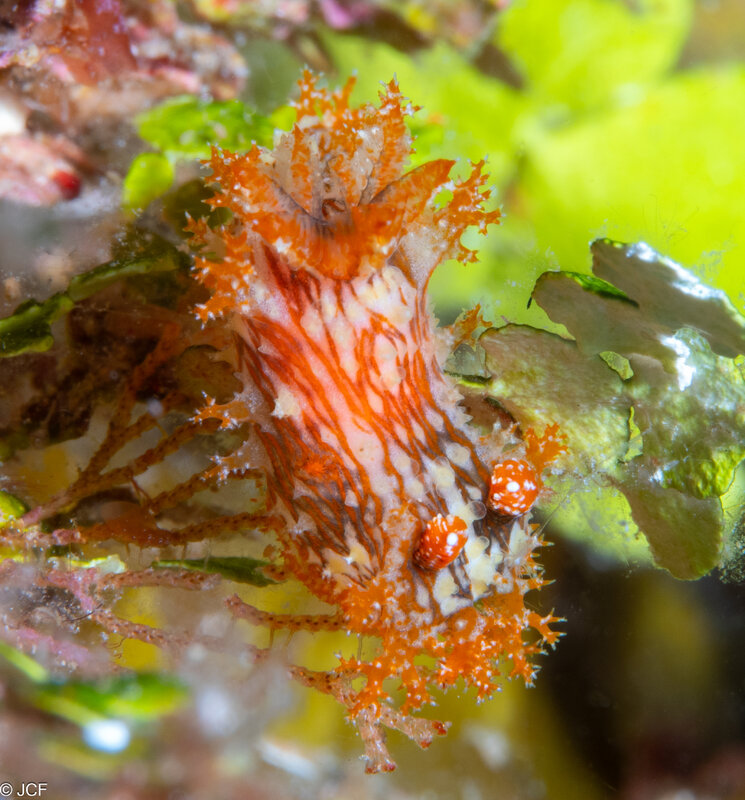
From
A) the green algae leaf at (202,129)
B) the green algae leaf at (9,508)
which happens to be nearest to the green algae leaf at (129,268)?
the green algae leaf at (202,129)

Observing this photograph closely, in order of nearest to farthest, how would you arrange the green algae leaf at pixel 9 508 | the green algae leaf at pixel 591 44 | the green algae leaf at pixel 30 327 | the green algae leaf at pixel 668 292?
1. the green algae leaf at pixel 668 292
2. the green algae leaf at pixel 30 327
3. the green algae leaf at pixel 9 508
4. the green algae leaf at pixel 591 44

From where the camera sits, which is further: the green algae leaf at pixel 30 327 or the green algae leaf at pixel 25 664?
the green algae leaf at pixel 30 327

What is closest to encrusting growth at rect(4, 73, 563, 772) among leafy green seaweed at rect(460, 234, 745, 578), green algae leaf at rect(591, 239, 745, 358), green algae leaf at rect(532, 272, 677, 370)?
leafy green seaweed at rect(460, 234, 745, 578)

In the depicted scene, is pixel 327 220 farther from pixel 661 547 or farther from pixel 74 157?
pixel 661 547

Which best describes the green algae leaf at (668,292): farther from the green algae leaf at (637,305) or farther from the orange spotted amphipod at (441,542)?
the orange spotted amphipod at (441,542)

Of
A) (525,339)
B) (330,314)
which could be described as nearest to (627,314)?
(525,339)

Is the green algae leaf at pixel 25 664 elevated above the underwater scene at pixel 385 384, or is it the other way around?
the underwater scene at pixel 385 384

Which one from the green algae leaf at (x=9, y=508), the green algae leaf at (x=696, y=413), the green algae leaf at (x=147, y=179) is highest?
the green algae leaf at (x=147, y=179)
